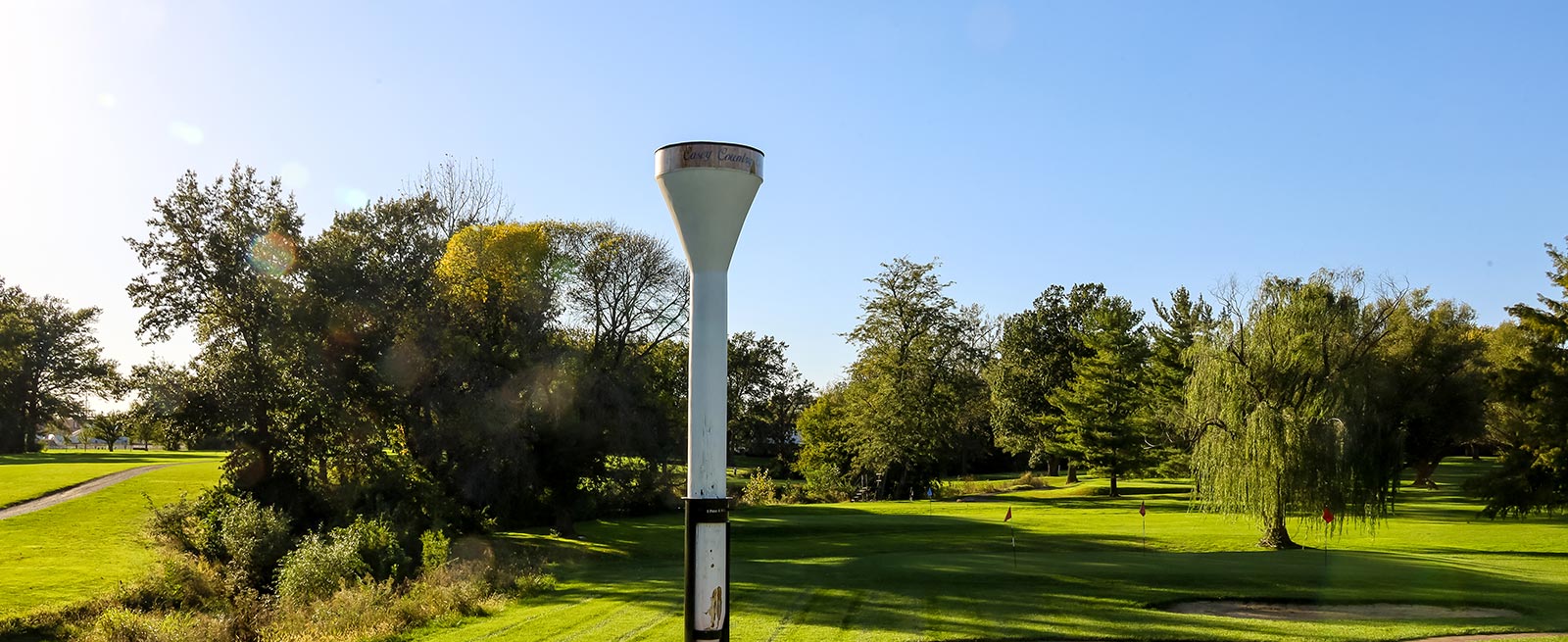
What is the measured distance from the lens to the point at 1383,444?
3066 centimetres

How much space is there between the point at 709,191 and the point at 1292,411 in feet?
85.8

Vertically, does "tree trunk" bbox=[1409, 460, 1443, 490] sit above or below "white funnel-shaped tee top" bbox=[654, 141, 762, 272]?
below

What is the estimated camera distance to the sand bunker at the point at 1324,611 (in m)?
18.8

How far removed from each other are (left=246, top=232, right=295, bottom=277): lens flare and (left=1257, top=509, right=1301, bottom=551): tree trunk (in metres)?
35.0

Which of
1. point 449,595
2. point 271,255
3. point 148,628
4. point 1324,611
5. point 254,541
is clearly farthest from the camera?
point 271,255

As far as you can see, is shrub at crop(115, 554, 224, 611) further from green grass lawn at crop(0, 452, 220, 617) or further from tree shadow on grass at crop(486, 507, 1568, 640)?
tree shadow on grass at crop(486, 507, 1568, 640)

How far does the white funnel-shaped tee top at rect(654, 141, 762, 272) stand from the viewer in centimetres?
968

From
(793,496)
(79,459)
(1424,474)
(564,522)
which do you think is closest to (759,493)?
(793,496)

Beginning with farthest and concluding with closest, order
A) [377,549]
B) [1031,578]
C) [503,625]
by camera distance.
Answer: [377,549] → [1031,578] → [503,625]

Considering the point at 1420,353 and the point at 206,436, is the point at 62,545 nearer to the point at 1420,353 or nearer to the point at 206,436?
the point at 206,436

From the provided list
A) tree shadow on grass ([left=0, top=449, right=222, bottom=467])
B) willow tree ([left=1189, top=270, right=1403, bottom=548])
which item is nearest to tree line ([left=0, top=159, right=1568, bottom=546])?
willow tree ([left=1189, top=270, right=1403, bottom=548])

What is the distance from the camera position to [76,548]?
29750mm

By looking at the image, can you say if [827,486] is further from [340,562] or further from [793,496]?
[340,562]

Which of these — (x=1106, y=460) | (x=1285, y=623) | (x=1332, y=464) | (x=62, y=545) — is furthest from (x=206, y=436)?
(x=1106, y=460)
